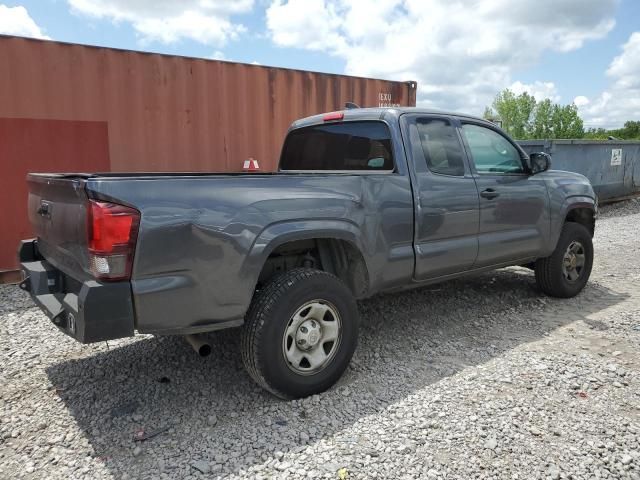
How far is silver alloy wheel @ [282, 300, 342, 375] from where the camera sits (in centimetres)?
291

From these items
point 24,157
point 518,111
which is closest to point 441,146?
point 24,157

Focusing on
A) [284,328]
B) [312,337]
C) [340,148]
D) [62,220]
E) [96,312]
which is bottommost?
[312,337]

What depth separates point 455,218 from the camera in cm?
375

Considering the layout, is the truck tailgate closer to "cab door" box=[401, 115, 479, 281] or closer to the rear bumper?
the rear bumper

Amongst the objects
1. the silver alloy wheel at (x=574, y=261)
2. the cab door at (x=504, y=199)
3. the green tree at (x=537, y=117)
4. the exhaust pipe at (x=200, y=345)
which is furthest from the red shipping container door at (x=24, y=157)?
the green tree at (x=537, y=117)

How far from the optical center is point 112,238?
231 cm

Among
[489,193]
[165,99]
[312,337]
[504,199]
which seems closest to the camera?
[312,337]

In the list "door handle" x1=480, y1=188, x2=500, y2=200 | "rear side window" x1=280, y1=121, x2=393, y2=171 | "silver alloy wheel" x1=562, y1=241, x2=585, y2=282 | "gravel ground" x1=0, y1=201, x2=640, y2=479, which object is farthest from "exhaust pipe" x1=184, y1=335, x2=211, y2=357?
"silver alloy wheel" x1=562, y1=241, x2=585, y2=282

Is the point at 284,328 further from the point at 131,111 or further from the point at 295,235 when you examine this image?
the point at 131,111

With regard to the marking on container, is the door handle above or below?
below

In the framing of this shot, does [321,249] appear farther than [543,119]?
No

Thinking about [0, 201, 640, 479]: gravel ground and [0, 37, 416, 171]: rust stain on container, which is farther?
[0, 37, 416, 171]: rust stain on container

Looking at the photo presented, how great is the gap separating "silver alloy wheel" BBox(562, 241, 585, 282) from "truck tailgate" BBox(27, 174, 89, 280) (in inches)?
173

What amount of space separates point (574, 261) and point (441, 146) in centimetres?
226
